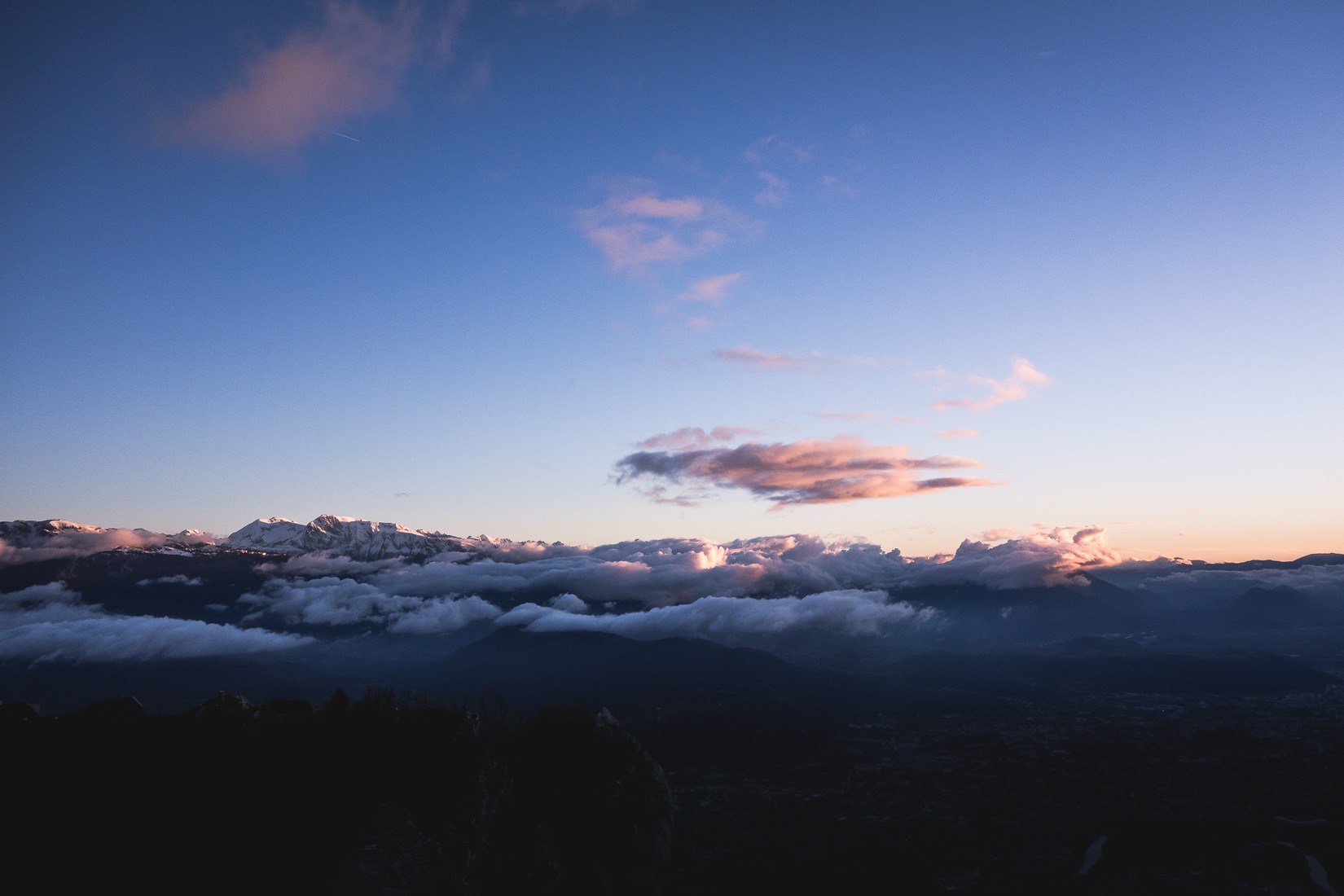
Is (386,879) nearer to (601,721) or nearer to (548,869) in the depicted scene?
(548,869)

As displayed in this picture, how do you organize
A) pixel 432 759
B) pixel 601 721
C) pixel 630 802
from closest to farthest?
pixel 432 759 → pixel 630 802 → pixel 601 721

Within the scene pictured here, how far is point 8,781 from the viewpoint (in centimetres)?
7225

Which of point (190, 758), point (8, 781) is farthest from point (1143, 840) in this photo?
point (8, 781)

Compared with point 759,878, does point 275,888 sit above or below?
above

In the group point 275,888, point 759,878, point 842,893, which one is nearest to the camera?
point 275,888

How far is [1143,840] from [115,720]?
759 feet

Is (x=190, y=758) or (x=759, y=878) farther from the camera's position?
(x=759, y=878)

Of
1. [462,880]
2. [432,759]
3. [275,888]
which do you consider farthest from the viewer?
[432,759]

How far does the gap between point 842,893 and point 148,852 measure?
130740 mm

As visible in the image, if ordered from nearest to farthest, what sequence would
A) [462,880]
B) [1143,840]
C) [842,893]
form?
1. [462,880]
2. [842,893]
3. [1143,840]

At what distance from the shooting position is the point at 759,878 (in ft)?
520

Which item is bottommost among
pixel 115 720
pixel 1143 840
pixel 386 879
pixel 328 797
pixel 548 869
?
pixel 1143 840

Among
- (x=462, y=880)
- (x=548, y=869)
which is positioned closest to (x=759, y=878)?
(x=548, y=869)

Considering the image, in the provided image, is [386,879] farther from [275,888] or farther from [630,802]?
[630,802]
